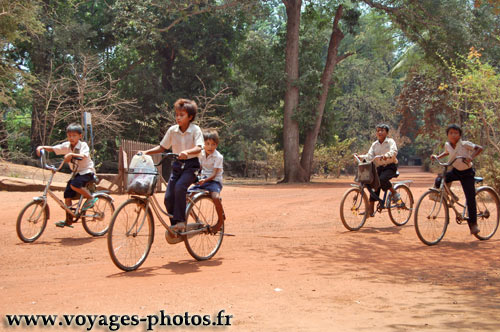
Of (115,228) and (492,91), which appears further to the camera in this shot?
(492,91)

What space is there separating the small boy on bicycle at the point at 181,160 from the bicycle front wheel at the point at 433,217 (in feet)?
12.5

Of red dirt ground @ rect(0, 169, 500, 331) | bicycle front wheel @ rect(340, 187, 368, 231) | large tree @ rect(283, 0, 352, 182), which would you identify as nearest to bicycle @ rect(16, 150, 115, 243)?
red dirt ground @ rect(0, 169, 500, 331)

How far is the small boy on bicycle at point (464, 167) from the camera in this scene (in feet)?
30.1

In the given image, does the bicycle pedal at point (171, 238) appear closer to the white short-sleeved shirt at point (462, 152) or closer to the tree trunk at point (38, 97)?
the white short-sleeved shirt at point (462, 152)

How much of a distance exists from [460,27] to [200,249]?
2032 cm

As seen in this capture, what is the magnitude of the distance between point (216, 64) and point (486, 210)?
78.4 ft

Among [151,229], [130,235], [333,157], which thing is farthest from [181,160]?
[333,157]

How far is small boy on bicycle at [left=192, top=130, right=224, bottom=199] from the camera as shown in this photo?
7.58 metres

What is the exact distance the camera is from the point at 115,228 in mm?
6352

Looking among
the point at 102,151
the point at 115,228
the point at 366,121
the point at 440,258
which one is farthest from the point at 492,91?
the point at 366,121

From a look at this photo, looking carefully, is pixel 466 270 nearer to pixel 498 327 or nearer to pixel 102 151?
pixel 498 327

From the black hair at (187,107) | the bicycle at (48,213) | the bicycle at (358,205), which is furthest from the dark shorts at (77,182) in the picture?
the bicycle at (358,205)

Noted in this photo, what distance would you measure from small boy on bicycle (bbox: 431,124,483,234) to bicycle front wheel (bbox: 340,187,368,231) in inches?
61.4

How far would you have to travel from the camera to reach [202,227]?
731 cm
